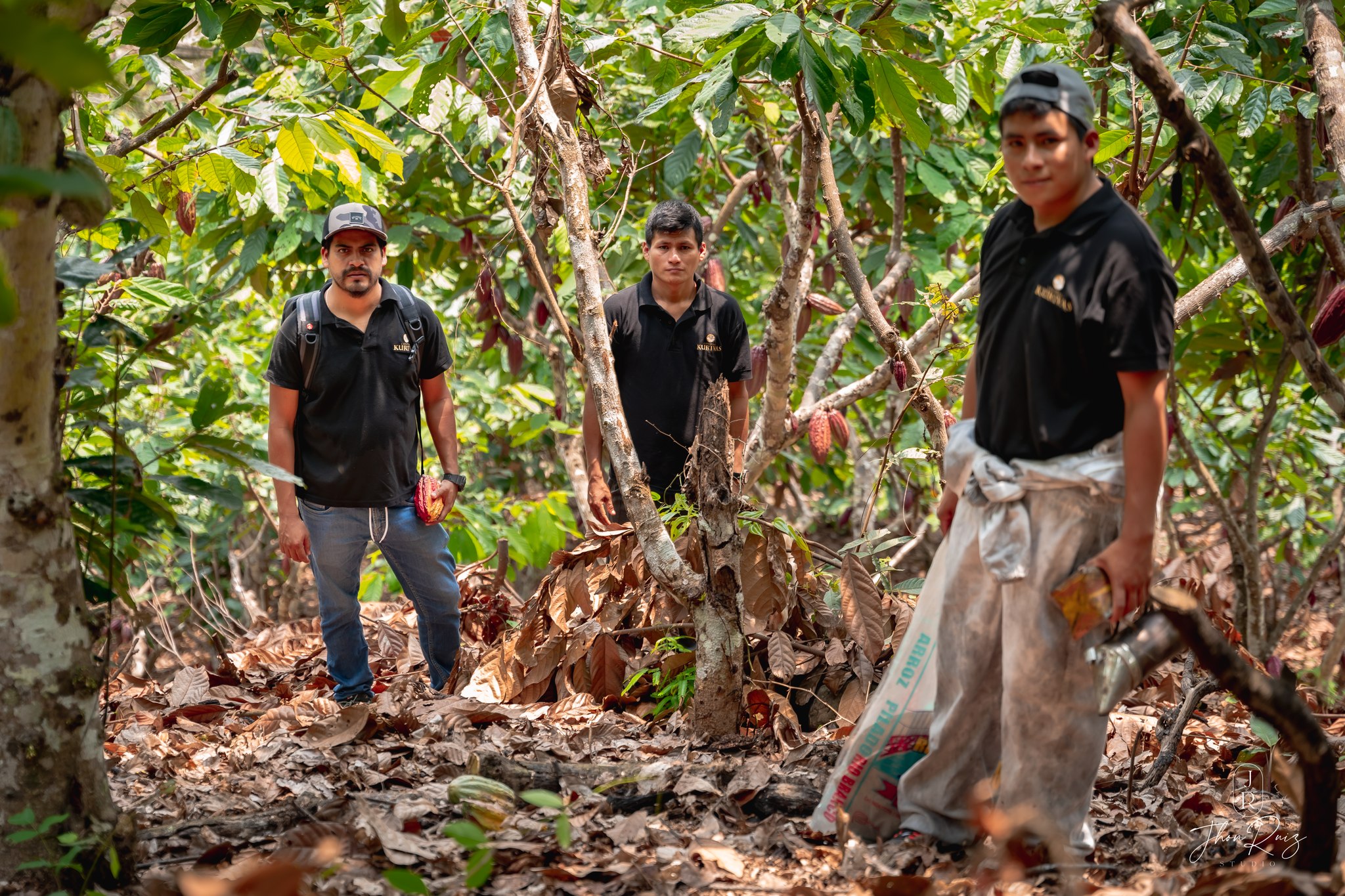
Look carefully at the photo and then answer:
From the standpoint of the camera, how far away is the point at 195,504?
6.50 m

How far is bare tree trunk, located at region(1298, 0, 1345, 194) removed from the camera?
300 centimetres

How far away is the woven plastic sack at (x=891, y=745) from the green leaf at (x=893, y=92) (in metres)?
1.45

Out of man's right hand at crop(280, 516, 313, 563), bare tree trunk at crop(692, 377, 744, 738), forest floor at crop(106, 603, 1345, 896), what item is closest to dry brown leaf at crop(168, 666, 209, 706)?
forest floor at crop(106, 603, 1345, 896)

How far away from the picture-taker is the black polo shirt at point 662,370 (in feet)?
13.7

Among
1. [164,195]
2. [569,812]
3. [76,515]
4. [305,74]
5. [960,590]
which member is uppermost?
[305,74]

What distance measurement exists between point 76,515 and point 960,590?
1.82 metres

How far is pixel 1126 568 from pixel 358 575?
8.95 feet

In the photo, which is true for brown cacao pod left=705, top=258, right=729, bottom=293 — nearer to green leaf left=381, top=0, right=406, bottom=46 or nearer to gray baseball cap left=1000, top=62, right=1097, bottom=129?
green leaf left=381, top=0, right=406, bottom=46

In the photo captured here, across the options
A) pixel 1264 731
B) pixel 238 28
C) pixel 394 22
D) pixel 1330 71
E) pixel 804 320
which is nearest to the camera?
pixel 1264 731

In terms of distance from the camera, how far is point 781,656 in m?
3.46

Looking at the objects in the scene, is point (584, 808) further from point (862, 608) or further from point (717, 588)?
point (862, 608)

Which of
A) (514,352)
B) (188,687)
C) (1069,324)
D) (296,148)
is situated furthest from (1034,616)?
(514,352)

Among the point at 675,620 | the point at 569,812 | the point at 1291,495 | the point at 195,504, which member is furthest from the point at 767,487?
the point at 569,812

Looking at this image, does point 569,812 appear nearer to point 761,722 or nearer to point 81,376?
point 761,722
